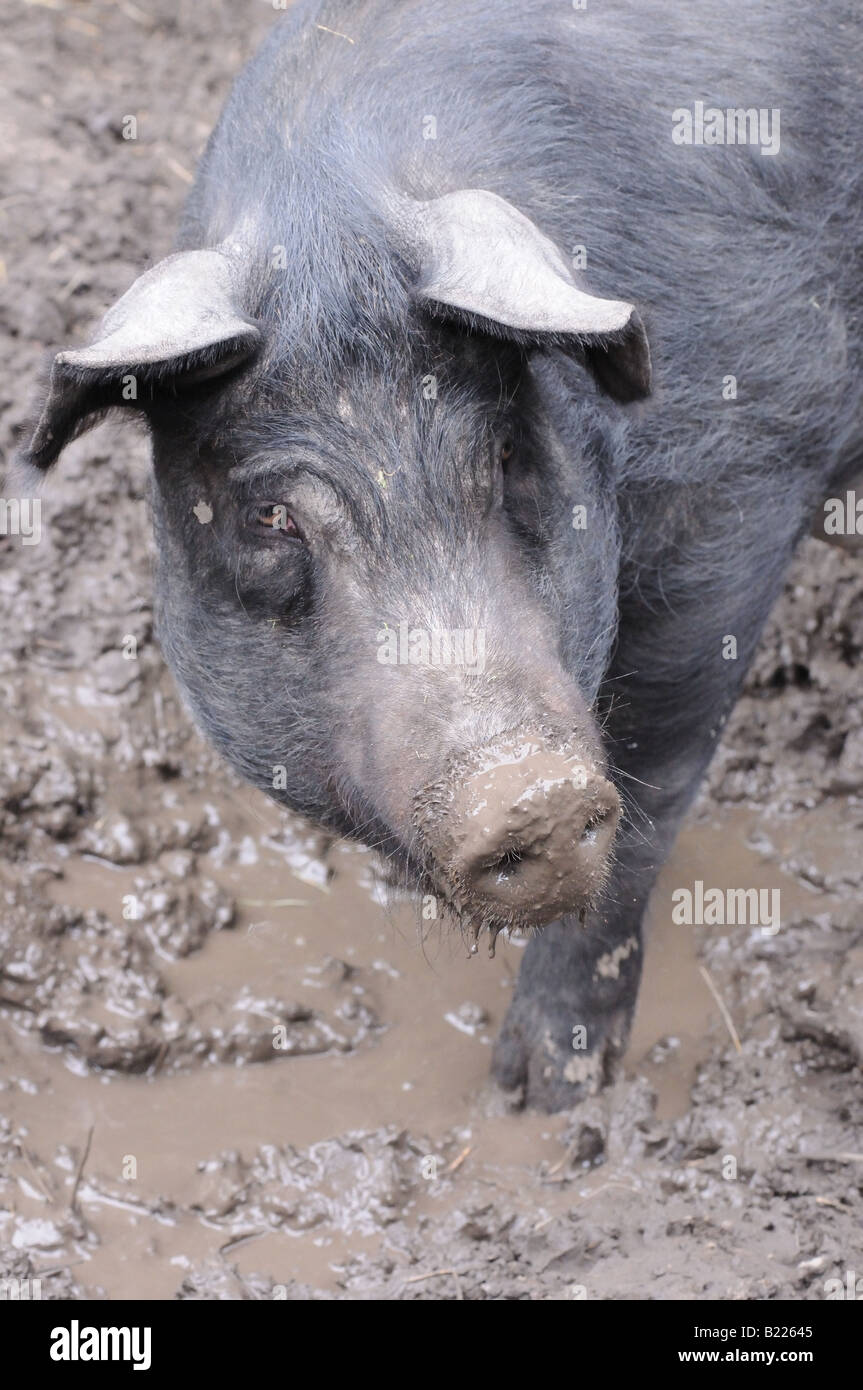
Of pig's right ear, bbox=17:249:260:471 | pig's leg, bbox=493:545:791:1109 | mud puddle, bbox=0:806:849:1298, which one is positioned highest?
pig's right ear, bbox=17:249:260:471

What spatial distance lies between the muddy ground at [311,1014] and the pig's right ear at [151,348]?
5.02ft

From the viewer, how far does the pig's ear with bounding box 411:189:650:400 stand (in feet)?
9.88

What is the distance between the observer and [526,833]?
2.81m

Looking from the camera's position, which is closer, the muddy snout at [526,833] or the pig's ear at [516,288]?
the muddy snout at [526,833]

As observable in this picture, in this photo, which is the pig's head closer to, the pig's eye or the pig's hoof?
the pig's eye

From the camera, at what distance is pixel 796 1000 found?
16.6 ft

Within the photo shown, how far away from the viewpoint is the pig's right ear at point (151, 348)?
297cm

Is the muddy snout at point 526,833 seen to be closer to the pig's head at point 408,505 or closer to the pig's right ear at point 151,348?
the pig's head at point 408,505

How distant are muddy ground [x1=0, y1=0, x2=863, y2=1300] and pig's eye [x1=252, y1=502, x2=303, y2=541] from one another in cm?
118

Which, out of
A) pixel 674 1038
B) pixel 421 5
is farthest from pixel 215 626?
pixel 674 1038

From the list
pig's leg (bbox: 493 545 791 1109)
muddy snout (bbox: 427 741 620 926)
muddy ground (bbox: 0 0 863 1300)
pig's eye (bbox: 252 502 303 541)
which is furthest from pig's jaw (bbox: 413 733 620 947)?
muddy ground (bbox: 0 0 863 1300)

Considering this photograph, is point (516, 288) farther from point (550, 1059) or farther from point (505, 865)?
point (550, 1059)

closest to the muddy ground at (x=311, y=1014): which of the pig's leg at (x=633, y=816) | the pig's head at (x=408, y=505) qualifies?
the pig's leg at (x=633, y=816)

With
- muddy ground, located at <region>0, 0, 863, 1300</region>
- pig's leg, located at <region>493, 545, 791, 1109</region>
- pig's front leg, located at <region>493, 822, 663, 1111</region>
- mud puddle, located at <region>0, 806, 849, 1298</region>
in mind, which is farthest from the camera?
pig's front leg, located at <region>493, 822, 663, 1111</region>
